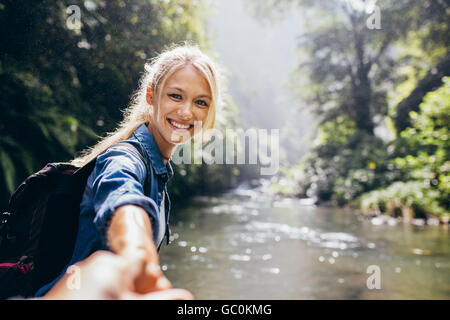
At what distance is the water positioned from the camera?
3990mm

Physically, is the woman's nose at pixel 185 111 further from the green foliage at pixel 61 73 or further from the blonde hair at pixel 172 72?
the green foliage at pixel 61 73

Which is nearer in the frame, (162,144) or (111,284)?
(111,284)

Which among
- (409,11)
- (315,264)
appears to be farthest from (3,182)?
(409,11)

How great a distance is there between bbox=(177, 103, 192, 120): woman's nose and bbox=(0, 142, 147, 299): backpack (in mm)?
430

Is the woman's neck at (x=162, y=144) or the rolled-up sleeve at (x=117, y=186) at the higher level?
the woman's neck at (x=162, y=144)

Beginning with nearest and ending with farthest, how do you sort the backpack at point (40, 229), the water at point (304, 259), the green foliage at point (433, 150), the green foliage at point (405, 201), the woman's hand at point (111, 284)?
the woman's hand at point (111, 284)
the backpack at point (40, 229)
the water at point (304, 259)
the green foliage at point (405, 201)
the green foliage at point (433, 150)

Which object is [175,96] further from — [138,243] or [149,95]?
[138,243]

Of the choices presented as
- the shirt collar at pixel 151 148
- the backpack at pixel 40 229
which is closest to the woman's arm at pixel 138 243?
the backpack at pixel 40 229

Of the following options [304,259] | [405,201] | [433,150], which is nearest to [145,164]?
[304,259]

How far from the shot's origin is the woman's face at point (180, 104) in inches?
54.7

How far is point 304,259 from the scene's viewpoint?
5.38m

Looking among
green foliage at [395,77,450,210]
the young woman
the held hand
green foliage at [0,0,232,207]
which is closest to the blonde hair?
A: the young woman

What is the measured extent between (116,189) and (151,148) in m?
0.45

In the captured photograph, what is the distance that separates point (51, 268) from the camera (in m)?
1.13
